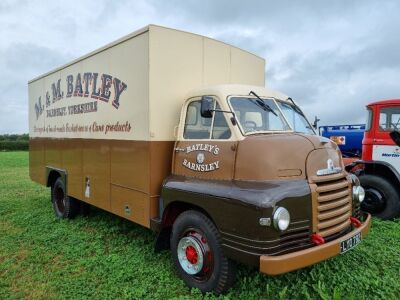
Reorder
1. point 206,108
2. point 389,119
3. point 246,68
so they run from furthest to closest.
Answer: point 389,119
point 246,68
point 206,108


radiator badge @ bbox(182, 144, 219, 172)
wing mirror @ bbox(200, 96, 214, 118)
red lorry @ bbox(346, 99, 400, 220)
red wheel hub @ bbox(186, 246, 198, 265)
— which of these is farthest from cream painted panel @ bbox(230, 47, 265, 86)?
red lorry @ bbox(346, 99, 400, 220)

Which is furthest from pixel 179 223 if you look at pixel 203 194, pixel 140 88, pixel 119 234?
pixel 119 234

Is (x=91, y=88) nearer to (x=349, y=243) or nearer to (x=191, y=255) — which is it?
(x=191, y=255)

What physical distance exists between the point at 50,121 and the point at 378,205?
7376 mm

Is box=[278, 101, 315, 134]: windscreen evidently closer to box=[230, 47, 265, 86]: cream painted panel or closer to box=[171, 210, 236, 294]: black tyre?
box=[230, 47, 265, 86]: cream painted panel

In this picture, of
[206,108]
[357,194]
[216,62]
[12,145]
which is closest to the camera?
[206,108]

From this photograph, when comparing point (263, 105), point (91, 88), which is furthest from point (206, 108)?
point (91, 88)

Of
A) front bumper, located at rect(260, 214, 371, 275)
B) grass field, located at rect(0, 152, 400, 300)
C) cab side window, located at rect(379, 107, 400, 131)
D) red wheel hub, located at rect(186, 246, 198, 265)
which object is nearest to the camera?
front bumper, located at rect(260, 214, 371, 275)

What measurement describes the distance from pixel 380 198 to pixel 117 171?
17.1 feet

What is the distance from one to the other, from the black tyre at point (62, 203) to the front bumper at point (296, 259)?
5467 mm

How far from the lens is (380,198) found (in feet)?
24.7

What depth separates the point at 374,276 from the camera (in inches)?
184

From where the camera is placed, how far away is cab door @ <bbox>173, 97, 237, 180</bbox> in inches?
175

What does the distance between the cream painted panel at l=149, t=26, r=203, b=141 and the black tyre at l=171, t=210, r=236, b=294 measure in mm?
1309
